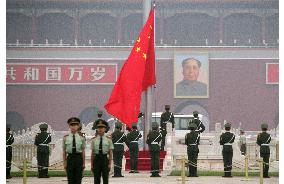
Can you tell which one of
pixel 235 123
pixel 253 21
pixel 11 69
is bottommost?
pixel 235 123

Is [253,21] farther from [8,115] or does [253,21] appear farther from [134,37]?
[8,115]

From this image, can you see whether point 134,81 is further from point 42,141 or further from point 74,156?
point 74,156

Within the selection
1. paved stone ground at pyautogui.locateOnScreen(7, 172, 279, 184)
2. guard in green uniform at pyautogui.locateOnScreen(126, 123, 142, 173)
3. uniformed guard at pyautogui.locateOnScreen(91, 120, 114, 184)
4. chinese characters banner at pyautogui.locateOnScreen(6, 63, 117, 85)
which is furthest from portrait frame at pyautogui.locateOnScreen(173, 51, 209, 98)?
uniformed guard at pyautogui.locateOnScreen(91, 120, 114, 184)

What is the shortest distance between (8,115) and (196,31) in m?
9.68

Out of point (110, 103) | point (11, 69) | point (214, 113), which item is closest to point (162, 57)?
point (214, 113)

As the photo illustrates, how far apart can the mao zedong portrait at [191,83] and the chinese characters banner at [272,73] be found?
284 centimetres

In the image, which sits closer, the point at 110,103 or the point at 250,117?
the point at 110,103

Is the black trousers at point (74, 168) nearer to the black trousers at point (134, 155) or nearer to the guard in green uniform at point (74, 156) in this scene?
the guard in green uniform at point (74, 156)

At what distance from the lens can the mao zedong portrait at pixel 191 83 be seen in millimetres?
34719

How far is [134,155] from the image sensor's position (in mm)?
17234

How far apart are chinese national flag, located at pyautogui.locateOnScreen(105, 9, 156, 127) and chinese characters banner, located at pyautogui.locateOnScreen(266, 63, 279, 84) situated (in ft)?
58.4

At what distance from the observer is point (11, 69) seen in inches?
1358

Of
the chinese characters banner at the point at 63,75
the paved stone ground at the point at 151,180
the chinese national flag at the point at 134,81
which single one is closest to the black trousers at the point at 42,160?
the paved stone ground at the point at 151,180

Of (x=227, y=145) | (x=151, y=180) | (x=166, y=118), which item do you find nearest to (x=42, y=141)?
(x=151, y=180)
